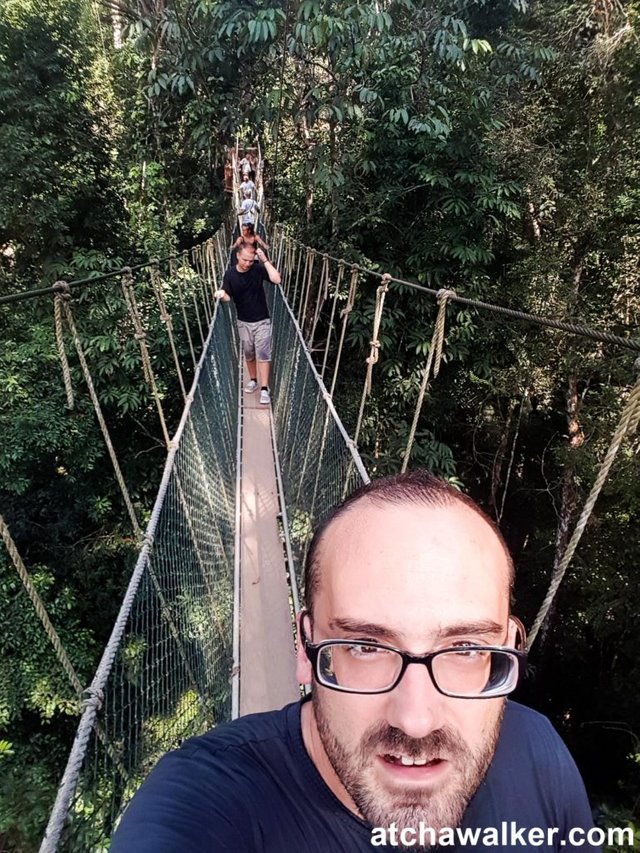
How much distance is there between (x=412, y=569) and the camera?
441 millimetres

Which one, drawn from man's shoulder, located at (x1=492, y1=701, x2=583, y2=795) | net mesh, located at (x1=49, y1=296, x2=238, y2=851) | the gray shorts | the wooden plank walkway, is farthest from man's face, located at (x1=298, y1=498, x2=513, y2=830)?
the gray shorts

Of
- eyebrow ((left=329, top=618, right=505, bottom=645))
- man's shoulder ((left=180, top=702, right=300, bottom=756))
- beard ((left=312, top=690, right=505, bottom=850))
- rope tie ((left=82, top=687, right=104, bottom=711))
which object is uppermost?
eyebrow ((left=329, top=618, right=505, bottom=645))

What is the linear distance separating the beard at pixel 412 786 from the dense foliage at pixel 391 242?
9.50ft

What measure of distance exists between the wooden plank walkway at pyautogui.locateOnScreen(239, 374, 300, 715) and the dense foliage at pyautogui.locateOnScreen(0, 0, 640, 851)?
1274 millimetres

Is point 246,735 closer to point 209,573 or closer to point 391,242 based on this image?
point 209,573

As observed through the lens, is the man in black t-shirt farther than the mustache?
Yes

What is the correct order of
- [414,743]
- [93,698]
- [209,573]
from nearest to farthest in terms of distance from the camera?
[414,743]
[93,698]
[209,573]

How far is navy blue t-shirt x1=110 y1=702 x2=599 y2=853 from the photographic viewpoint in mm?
445

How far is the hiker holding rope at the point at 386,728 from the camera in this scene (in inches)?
16.2

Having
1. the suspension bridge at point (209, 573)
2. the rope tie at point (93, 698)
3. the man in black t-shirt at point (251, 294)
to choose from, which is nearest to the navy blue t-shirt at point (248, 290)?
the man in black t-shirt at point (251, 294)

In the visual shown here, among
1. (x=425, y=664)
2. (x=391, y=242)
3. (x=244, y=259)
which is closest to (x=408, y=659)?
(x=425, y=664)

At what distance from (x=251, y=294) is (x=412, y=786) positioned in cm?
236

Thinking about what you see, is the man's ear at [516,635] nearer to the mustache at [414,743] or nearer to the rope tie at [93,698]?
the mustache at [414,743]

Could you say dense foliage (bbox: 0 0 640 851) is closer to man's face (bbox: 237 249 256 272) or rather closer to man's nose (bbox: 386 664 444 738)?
man's face (bbox: 237 249 256 272)
